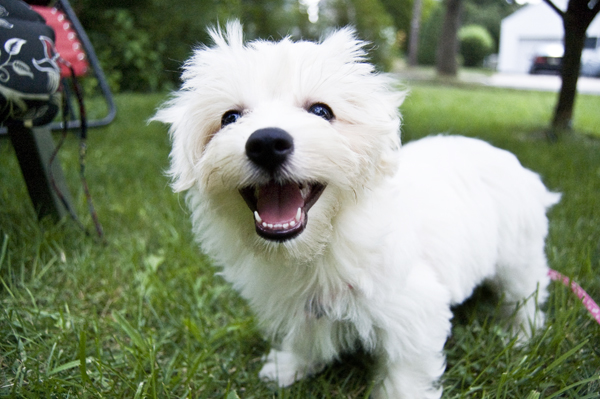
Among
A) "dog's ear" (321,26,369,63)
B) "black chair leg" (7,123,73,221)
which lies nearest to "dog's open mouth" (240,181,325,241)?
"dog's ear" (321,26,369,63)

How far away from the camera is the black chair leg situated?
2.59 meters

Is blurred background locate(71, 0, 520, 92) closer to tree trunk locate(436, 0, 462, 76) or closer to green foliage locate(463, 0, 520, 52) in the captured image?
tree trunk locate(436, 0, 462, 76)

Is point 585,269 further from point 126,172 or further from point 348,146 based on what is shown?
point 126,172

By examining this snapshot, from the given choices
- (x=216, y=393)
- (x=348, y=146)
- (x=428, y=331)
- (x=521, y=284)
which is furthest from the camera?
(x=521, y=284)

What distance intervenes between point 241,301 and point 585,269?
6.54 feet

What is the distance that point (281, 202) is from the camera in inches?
60.7

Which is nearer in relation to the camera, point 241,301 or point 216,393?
point 216,393

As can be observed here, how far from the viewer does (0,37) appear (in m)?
1.91

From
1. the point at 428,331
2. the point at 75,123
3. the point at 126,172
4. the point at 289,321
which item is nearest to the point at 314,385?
the point at 289,321

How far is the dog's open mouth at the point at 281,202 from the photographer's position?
4.86 feet

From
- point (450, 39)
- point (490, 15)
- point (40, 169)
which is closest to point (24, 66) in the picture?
point (40, 169)

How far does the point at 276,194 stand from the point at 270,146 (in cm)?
21

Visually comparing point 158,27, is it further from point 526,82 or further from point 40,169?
point 526,82

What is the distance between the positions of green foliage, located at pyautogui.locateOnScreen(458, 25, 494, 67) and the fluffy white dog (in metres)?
34.6
